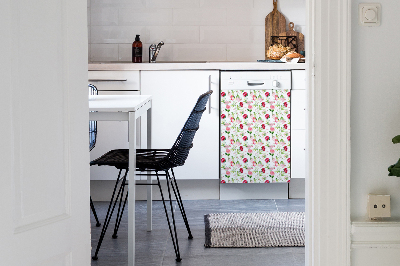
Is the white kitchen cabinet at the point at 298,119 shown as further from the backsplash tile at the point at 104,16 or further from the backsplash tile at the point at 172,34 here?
the backsplash tile at the point at 104,16

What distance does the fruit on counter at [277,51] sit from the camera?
4.29 m

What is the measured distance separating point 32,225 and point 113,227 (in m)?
1.96

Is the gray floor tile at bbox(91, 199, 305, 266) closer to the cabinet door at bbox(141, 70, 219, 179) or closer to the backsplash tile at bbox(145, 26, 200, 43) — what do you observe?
the cabinet door at bbox(141, 70, 219, 179)

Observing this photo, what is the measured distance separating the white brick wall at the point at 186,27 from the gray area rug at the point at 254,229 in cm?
164

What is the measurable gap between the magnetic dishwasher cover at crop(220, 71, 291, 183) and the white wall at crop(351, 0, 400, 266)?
209 cm

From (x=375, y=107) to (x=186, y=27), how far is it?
9.72ft

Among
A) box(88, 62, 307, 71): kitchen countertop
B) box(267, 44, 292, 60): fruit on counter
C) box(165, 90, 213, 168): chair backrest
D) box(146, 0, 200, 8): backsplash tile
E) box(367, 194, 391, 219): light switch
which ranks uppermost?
box(146, 0, 200, 8): backsplash tile

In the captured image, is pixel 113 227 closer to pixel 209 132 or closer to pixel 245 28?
pixel 209 132

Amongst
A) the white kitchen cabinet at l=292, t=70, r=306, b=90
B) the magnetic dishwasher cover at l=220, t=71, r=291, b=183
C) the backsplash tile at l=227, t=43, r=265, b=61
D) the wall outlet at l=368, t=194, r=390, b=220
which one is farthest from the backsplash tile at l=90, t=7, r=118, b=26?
the wall outlet at l=368, t=194, r=390, b=220

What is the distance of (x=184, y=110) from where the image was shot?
384cm

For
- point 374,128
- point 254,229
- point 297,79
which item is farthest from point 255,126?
point 374,128

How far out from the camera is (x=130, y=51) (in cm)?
449

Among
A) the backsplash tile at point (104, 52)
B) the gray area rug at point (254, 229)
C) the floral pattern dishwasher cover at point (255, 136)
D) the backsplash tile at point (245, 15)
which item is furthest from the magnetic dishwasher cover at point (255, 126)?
the backsplash tile at point (104, 52)

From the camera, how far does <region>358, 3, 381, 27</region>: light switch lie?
1.67m
